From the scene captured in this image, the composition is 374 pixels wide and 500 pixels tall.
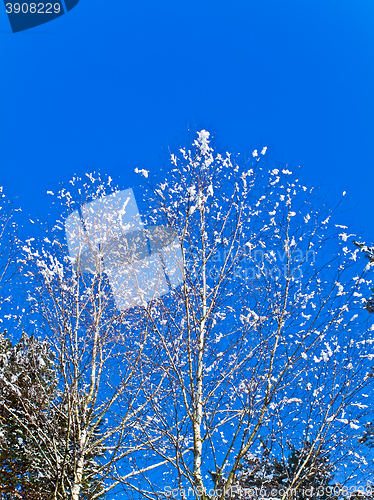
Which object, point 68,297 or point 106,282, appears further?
point 106,282

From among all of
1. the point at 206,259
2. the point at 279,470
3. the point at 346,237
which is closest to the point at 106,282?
the point at 206,259

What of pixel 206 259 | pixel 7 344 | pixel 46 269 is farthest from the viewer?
pixel 7 344

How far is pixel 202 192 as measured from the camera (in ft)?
14.6

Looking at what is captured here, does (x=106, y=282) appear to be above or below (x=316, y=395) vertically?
above

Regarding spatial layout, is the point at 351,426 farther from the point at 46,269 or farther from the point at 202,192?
the point at 46,269

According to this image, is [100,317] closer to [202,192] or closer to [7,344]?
[202,192]

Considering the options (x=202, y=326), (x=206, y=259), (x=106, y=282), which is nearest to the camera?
(x=202, y=326)

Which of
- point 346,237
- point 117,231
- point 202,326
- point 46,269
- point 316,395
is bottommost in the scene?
point 316,395

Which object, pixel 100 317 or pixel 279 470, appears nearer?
pixel 100 317

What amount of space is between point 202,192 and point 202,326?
1888mm

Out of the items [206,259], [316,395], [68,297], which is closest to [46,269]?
[68,297]

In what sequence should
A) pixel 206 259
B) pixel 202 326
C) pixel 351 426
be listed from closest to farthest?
pixel 351 426 → pixel 202 326 → pixel 206 259

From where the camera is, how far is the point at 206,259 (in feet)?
15.9

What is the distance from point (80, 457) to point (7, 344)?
588 cm
